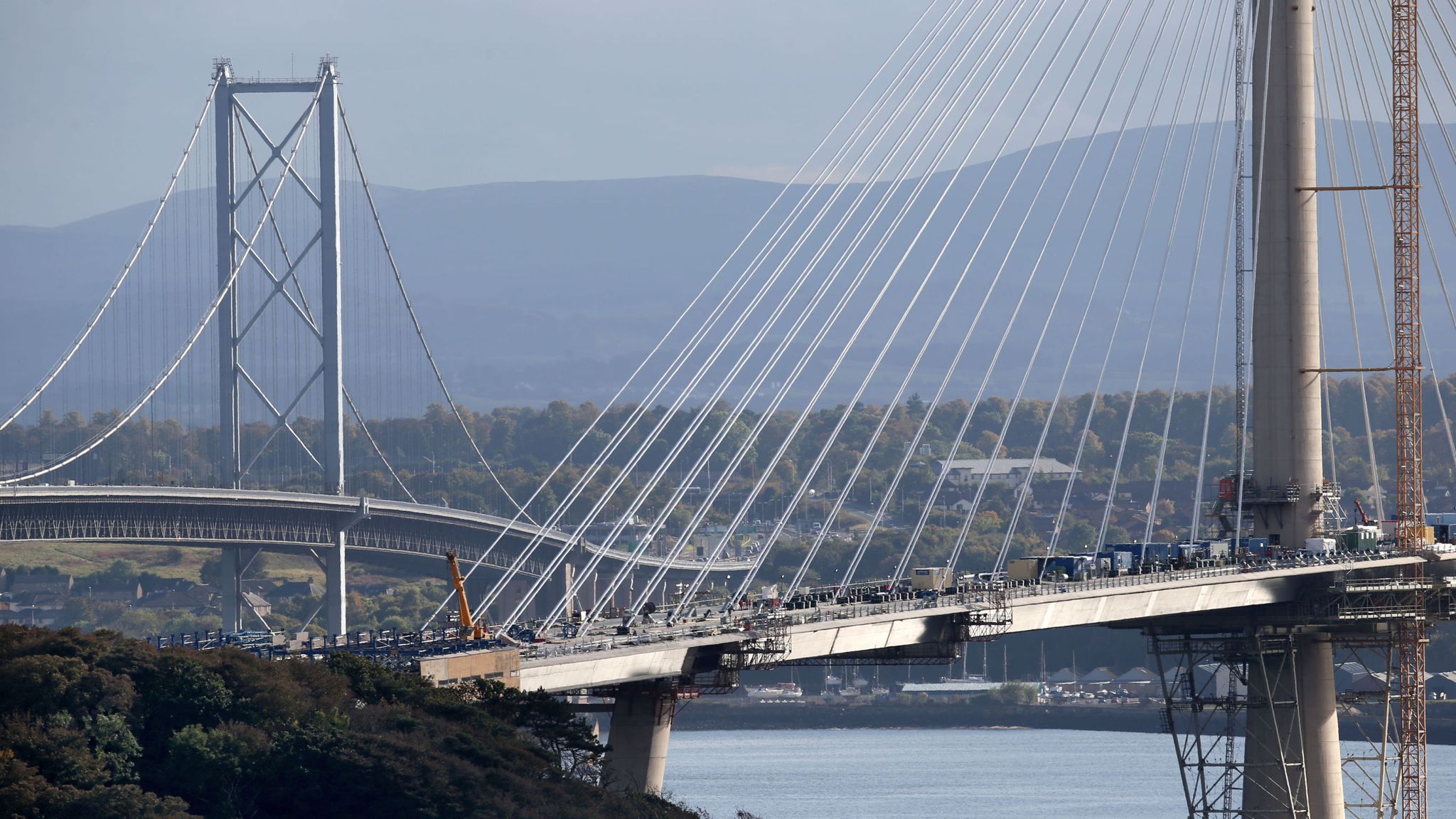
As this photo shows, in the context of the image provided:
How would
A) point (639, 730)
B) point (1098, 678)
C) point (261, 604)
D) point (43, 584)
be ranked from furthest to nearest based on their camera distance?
point (43, 584), point (1098, 678), point (261, 604), point (639, 730)

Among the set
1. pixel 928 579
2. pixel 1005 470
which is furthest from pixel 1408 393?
pixel 1005 470

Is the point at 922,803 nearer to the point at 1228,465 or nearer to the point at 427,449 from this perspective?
the point at 1228,465

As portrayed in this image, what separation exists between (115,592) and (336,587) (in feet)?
146

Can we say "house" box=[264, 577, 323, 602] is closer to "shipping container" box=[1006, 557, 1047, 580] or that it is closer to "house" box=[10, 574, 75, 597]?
"house" box=[10, 574, 75, 597]

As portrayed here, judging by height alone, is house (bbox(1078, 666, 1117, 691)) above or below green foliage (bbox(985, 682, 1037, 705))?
above

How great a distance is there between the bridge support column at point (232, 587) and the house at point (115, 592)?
1686 inches

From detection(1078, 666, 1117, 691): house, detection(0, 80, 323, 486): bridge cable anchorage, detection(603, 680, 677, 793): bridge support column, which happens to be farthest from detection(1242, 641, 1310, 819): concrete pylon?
detection(1078, 666, 1117, 691): house

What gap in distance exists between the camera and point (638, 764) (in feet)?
153

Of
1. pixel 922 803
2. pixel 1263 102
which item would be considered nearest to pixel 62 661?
pixel 1263 102

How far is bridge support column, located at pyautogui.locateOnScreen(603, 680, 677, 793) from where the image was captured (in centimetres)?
4656

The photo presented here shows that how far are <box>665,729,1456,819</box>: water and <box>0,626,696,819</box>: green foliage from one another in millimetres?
31840

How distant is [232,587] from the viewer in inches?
3701

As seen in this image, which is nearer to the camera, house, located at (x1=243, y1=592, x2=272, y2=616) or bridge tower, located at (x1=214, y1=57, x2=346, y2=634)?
bridge tower, located at (x1=214, y1=57, x2=346, y2=634)

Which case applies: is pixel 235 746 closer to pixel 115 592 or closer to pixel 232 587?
pixel 232 587
